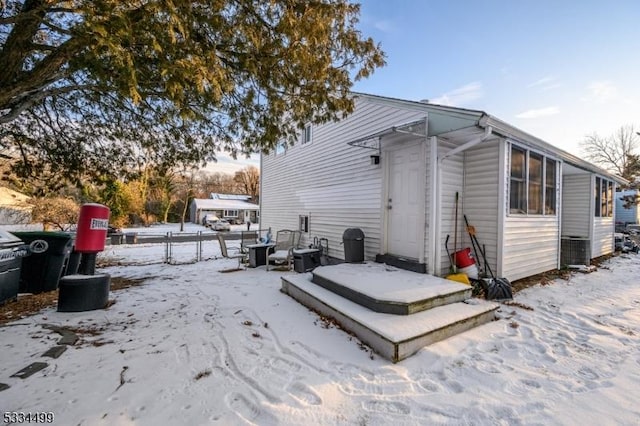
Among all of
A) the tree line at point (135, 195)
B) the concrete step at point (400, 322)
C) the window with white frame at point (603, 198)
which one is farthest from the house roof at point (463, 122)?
the window with white frame at point (603, 198)

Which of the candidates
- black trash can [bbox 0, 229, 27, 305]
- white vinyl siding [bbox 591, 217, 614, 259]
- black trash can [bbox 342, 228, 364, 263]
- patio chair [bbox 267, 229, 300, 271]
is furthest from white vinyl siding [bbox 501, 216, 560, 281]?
black trash can [bbox 0, 229, 27, 305]

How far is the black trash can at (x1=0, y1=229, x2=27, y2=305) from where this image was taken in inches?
162

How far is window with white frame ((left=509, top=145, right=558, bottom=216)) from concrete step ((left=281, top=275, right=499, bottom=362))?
2.83 meters

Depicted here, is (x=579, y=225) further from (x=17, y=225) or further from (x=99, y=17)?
(x=17, y=225)

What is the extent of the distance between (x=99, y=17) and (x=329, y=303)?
383cm

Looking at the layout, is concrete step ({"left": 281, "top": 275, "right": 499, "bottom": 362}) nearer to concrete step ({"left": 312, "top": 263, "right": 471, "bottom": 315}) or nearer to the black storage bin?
concrete step ({"left": 312, "top": 263, "right": 471, "bottom": 315})

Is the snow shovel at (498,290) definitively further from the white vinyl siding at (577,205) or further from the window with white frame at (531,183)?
the white vinyl siding at (577,205)

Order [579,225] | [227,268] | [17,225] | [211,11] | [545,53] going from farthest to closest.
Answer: [17,225]
[579,225]
[227,268]
[545,53]
[211,11]

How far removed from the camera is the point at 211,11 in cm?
273

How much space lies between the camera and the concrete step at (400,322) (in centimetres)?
289

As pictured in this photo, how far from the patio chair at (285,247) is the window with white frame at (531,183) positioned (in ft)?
17.2

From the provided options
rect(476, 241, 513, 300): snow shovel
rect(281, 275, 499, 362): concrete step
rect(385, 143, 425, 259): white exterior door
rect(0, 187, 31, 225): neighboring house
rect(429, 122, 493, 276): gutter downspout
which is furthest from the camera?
rect(0, 187, 31, 225): neighboring house

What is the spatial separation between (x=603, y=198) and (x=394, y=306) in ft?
36.6

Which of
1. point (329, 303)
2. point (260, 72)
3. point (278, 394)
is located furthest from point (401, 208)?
point (278, 394)
